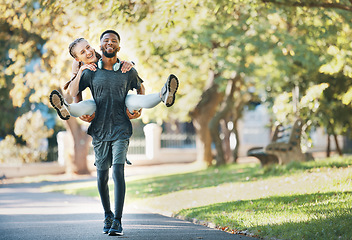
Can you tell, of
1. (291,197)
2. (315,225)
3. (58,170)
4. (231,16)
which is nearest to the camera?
(315,225)

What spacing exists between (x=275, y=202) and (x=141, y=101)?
3.34 m

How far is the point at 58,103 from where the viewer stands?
5801mm

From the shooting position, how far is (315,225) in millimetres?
6426

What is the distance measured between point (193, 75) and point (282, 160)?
28.5ft

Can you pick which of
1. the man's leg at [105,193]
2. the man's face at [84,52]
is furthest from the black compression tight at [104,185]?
the man's face at [84,52]

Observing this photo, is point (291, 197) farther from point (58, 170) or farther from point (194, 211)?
point (58, 170)

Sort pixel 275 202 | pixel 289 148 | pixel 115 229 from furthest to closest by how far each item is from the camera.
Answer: pixel 289 148 < pixel 275 202 < pixel 115 229

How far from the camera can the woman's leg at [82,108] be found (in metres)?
6.25

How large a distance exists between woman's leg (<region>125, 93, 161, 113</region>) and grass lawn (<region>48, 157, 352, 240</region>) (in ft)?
6.49

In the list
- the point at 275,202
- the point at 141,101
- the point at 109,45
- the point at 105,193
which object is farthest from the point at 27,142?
the point at 141,101

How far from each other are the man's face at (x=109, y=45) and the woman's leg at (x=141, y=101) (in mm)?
526

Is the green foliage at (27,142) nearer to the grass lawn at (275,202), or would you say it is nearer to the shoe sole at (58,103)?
the grass lawn at (275,202)

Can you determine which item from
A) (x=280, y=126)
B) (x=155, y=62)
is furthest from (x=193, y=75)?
(x=280, y=126)

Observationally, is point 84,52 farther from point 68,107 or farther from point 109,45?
point 68,107
